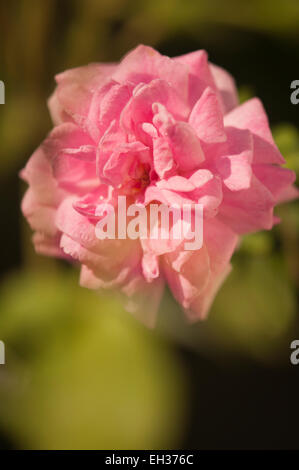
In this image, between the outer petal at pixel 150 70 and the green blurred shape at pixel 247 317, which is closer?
the outer petal at pixel 150 70

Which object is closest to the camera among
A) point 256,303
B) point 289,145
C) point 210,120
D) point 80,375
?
point 210,120

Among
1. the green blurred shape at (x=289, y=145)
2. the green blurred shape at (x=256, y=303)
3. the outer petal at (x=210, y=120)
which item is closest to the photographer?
the outer petal at (x=210, y=120)

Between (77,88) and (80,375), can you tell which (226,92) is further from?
(80,375)

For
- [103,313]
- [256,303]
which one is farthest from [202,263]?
[103,313]

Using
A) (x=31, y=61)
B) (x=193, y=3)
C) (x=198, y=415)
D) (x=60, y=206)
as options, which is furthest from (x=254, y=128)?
(x=198, y=415)

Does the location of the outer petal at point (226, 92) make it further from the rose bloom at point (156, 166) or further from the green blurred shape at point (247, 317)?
the green blurred shape at point (247, 317)

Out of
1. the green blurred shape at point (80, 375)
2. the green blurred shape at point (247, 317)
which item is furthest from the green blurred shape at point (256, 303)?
the green blurred shape at point (80, 375)

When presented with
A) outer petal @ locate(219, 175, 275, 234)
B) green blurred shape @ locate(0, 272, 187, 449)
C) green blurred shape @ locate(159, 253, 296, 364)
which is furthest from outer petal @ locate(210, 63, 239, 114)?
green blurred shape @ locate(0, 272, 187, 449)
